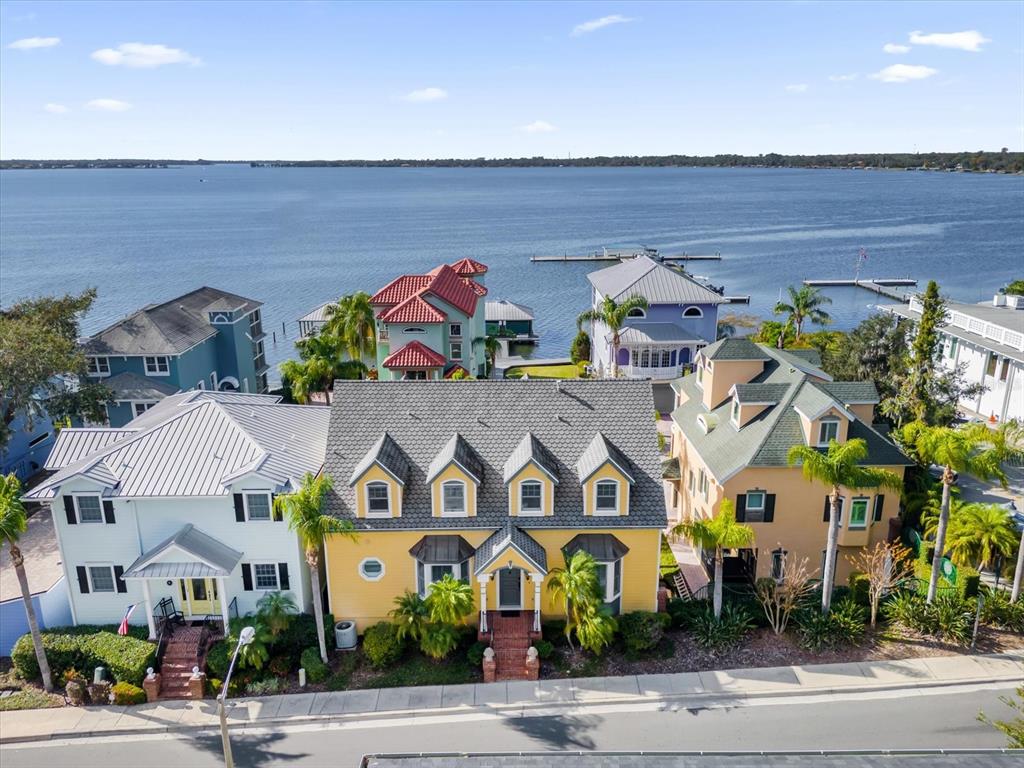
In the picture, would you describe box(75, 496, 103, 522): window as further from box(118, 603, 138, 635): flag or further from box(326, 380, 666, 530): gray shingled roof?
box(326, 380, 666, 530): gray shingled roof

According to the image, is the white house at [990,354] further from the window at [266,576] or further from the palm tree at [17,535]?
the palm tree at [17,535]

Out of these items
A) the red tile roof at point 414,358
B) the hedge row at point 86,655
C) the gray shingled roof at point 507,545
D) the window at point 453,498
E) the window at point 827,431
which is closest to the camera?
the hedge row at point 86,655

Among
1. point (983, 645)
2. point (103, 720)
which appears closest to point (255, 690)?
point (103, 720)

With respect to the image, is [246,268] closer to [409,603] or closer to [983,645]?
[409,603]

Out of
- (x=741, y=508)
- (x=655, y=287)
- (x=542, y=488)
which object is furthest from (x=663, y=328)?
(x=542, y=488)

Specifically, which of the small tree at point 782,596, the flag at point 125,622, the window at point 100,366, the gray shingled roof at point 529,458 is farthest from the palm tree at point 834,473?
the window at point 100,366

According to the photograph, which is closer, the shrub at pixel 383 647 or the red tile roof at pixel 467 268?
the shrub at pixel 383 647
